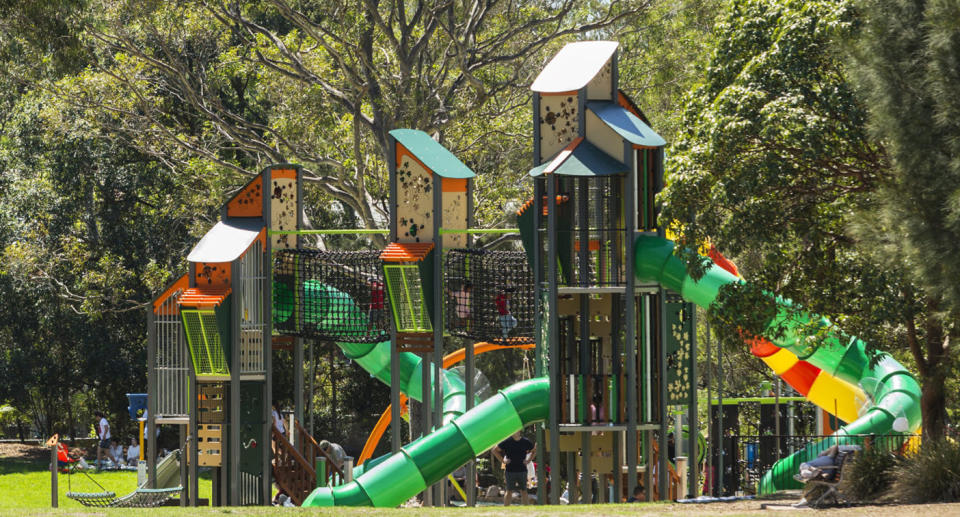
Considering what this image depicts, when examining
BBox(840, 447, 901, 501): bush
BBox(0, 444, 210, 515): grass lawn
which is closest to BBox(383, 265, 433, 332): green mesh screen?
BBox(840, 447, 901, 501): bush

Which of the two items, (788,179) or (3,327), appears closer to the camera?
(788,179)

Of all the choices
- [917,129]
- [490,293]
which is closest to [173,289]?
[490,293]

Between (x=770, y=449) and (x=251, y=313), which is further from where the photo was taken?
(x=770, y=449)

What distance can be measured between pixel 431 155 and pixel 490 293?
2.11m

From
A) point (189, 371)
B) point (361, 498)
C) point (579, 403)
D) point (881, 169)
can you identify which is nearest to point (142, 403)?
point (189, 371)

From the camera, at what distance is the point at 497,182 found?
1073 inches

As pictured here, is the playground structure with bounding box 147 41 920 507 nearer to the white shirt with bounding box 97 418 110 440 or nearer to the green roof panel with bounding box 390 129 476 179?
the green roof panel with bounding box 390 129 476 179

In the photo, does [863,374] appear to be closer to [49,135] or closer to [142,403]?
[142,403]

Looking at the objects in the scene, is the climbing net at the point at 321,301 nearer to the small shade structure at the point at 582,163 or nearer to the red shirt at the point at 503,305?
the red shirt at the point at 503,305

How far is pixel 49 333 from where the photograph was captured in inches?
1334

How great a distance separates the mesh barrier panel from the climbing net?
1290 mm

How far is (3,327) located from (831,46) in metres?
26.6

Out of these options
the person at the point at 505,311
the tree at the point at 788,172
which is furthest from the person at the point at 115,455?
the tree at the point at 788,172

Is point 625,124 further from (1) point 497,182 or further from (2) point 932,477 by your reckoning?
(1) point 497,182
